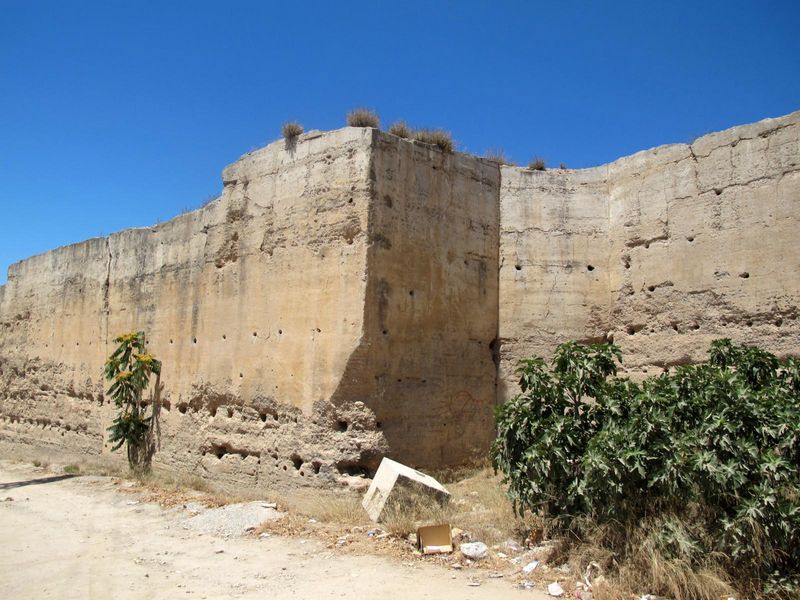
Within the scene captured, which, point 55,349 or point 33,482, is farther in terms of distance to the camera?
point 55,349

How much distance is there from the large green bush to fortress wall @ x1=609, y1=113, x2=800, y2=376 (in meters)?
1.46

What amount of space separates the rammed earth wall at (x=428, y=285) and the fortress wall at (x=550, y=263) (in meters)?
0.02

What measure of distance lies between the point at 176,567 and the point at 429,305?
412 centimetres

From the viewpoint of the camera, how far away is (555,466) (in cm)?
563

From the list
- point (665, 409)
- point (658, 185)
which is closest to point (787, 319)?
point (658, 185)

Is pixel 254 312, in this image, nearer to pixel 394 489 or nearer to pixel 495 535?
pixel 394 489

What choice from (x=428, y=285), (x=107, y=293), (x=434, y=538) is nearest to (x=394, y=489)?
(x=434, y=538)

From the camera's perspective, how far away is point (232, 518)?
7.30m

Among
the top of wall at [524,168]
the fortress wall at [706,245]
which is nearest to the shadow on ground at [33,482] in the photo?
the top of wall at [524,168]

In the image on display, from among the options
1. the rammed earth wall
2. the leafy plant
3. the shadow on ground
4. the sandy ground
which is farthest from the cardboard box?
the shadow on ground

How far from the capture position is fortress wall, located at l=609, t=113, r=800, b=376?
7277 mm

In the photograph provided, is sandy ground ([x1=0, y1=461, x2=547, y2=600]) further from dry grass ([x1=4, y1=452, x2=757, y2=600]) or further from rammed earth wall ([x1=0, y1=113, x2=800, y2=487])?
rammed earth wall ([x1=0, y1=113, x2=800, y2=487])

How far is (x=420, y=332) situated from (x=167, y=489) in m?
A: 4.24

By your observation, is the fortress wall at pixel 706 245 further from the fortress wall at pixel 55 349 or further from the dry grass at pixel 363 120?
the fortress wall at pixel 55 349
